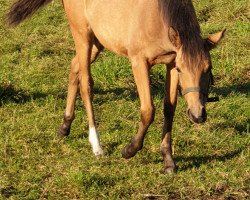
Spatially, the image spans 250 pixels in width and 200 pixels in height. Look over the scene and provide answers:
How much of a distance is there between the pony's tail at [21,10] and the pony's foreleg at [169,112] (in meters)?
1.92

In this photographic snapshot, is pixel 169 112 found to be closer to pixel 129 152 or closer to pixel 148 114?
pixel 148 114

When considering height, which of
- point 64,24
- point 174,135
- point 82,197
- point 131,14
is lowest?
point 64,24

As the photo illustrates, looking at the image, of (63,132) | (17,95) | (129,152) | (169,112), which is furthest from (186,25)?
(17,95)

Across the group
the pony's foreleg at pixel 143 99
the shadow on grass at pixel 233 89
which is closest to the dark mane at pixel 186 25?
the pony's foreleg at pixel 143 99

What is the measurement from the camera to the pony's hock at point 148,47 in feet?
16.0

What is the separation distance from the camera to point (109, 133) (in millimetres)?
6418

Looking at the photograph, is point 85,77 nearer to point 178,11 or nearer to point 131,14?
point 131,14

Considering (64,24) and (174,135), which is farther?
(64,24)

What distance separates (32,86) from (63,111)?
913 mm

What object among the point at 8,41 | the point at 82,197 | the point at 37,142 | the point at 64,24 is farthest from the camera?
the point at 64,24

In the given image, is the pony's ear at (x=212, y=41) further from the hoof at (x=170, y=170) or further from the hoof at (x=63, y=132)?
the hoof at (x=63, y=132)

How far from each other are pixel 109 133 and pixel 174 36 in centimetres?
179

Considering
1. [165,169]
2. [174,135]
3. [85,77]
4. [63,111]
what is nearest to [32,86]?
[63,111]

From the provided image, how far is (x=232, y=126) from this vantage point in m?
6.48
